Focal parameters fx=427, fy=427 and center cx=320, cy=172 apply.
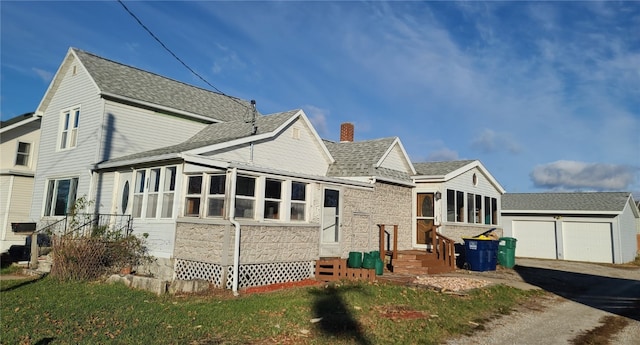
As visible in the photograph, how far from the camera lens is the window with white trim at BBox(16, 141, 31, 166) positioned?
68.5 ft

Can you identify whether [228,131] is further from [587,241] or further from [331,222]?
[587,241]

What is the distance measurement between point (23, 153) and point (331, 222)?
16.5 metres

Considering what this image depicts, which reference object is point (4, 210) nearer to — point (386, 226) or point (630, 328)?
point (386, 226)

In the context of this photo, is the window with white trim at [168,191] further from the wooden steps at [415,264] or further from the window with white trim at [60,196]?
the wooden steps at [415,264]

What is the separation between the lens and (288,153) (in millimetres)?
15461

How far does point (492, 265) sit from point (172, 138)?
45.1ft

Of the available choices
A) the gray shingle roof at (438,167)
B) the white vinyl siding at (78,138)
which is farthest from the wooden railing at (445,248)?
the white vinyl siding at (78,138)

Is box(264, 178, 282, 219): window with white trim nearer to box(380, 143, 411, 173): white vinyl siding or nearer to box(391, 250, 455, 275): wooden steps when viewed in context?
box(391, 250, 455, 275): wooden steps

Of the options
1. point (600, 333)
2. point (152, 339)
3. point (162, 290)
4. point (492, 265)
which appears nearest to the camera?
point (152, 339)

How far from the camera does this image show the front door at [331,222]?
14422mm

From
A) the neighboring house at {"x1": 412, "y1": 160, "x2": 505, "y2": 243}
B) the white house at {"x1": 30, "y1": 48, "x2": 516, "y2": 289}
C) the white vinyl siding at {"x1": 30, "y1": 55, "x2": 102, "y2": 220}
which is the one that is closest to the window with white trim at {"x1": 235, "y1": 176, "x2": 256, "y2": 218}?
the white house at {"x1": 30, "y1": 48, "x2": 516, "y2": 289}

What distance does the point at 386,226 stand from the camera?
55.0 feet

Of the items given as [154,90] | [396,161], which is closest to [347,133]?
[396,161]

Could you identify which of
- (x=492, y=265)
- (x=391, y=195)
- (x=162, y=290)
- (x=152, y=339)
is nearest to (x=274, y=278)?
(x=162, y=290)
